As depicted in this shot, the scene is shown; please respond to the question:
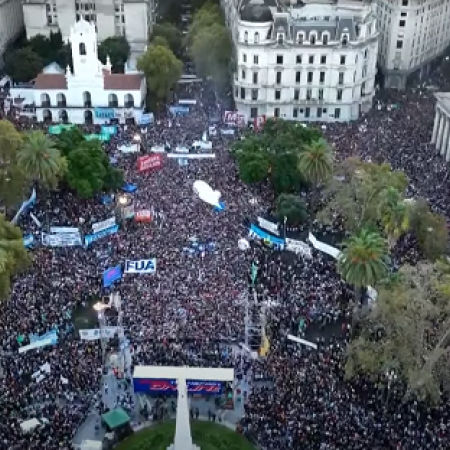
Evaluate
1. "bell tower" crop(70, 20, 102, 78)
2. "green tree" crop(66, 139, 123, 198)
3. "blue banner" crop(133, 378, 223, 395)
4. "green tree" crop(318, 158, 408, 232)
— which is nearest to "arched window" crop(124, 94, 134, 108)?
"bell tower" crop(70, 20, 102, 78)

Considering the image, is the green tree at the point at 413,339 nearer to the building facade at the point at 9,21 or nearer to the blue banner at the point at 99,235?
the blue banner at the point at 99,235

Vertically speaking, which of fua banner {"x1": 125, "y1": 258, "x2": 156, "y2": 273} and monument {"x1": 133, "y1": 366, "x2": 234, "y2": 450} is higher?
fua banner {"x1": 125, "y1": 258, "x2": 156, "y2": 273}

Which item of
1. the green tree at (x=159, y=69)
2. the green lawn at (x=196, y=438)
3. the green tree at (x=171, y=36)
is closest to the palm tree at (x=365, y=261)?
the green lawn at (x=196, y=438)

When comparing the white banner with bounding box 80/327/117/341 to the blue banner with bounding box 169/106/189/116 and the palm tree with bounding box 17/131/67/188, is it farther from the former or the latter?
the blue banner with bounding box 169/106/189/116

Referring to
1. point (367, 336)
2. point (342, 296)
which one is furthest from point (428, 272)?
point (342, 296)

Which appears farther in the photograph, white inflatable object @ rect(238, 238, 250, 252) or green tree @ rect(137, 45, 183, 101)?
green tree @ rect(137, 45, 183, 101)

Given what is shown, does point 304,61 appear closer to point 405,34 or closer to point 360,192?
point 405,34

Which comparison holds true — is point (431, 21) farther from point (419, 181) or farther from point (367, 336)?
point (367, 336)
